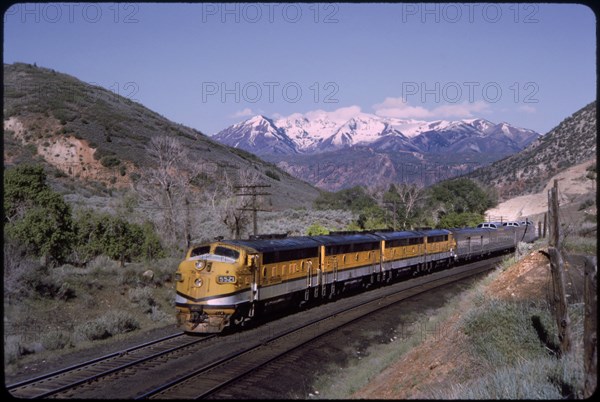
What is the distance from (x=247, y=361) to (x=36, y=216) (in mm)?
14990

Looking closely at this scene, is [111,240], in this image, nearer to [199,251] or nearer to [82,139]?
[199,251]

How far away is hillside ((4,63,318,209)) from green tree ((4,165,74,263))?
95.8 ft

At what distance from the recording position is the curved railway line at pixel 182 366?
41.3 feet

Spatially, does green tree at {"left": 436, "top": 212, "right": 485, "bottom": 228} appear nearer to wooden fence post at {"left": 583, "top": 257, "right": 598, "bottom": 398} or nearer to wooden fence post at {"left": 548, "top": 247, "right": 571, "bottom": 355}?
wooden fence post at {"left": 548, "top": 247, "right": 571, "bottom": 355}

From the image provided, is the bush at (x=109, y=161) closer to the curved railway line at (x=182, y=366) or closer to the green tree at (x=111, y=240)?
the green tree at (x=111, y=240)

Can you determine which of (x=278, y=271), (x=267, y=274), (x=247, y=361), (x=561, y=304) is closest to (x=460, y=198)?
(x=278, y=271)

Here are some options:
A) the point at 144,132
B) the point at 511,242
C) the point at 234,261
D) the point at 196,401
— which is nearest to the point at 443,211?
the point at 511,242

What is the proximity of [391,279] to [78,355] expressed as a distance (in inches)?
918

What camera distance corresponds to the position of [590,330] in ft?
30.1

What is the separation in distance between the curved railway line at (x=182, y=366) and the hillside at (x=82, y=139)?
138 feet

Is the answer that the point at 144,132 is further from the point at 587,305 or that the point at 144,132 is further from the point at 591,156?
the point at 587,305

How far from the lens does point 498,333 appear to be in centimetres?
1428

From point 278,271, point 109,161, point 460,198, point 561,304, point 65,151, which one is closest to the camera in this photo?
point 561,304

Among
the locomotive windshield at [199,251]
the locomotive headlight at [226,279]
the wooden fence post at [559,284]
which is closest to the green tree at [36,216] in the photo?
the locomotive windshield at [199,251]
